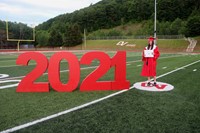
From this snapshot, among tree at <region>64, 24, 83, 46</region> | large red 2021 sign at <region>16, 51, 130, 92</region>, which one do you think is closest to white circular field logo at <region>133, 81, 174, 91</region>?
large red 2021 sign at <region>16, 51, 130, 92</region>

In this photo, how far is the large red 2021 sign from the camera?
6.24 metres

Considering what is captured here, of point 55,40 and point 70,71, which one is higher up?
point 55,40

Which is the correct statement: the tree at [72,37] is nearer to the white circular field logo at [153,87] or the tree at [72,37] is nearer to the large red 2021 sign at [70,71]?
the white circular field logo at [153,87]

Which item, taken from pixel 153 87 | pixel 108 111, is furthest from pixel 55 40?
pixel 108 111

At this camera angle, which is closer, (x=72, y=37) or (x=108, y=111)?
(x=108, y=111)

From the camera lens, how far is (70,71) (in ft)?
20.7

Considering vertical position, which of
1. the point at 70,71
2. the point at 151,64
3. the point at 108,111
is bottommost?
the point at 108,111

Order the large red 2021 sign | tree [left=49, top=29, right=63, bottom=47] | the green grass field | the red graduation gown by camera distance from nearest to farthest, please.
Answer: the green grass field
the large red 2021 sign
the red graduation gown
tree [left=49, top=29, right=63, bottom=47]

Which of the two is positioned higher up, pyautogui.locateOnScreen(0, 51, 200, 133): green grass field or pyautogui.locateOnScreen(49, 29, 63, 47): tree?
pyautogui.locateOnScreen(49, 29, 63, 47): tree

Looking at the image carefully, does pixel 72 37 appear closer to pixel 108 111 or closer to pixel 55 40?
pixel 55 40

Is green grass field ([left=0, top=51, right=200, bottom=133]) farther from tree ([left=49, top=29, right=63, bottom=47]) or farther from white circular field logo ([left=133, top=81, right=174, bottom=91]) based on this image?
tree ([left=49, top=29, right=63, bottom=47])

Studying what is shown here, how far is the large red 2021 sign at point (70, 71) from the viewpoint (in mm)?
Answer: 6242

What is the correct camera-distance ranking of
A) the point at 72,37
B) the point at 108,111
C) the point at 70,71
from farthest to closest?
1. the point at 72,37
2. the point at 70,71
3. the point at 108,111

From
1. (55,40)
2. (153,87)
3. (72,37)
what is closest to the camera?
(153,87)
